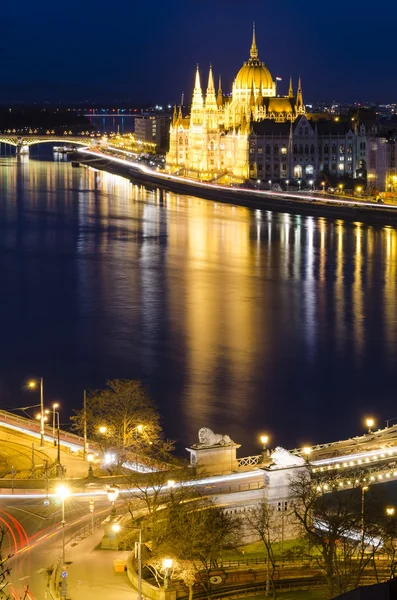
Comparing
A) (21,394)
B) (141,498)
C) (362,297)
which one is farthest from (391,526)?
(362,297)

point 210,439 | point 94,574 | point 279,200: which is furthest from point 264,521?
point 279,200

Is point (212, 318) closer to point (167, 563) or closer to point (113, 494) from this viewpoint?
point (113, 494)

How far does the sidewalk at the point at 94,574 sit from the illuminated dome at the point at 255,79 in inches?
1675

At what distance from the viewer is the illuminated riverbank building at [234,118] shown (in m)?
45.3

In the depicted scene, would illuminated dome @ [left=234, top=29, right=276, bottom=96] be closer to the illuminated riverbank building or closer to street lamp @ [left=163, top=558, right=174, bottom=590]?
the illuminated riverbank building

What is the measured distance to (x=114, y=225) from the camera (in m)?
31.8

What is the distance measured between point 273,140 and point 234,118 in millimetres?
6306

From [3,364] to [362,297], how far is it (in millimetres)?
7848

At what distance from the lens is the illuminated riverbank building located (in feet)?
149

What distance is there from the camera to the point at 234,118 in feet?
161

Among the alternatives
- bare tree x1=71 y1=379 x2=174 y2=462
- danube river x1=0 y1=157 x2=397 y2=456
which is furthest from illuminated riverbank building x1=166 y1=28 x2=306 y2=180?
bare tree x1=71 y1=379 x2=174 y2=462

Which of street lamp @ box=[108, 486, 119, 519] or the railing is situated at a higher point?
street lamp @ box=[108, 486, 119, 519]

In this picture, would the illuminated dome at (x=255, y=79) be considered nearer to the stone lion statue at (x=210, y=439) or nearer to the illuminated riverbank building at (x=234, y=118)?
the illuminated riverbank building at (x=234, y=118)

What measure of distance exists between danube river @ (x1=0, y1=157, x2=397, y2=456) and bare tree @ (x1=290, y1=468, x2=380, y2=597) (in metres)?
3.39
